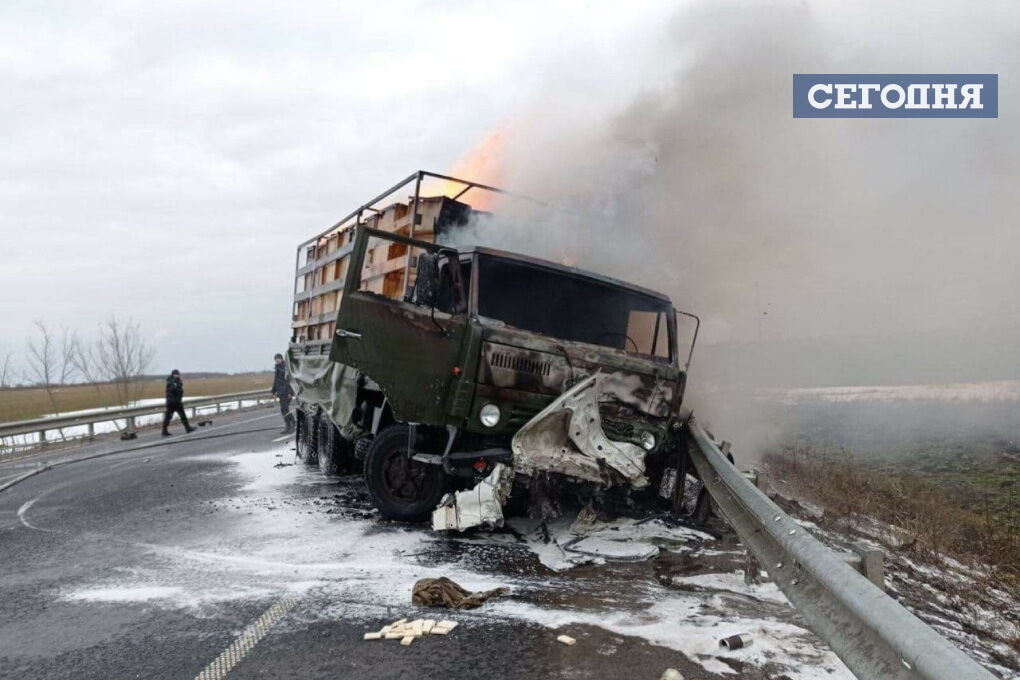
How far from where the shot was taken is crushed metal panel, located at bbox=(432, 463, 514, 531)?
550cm

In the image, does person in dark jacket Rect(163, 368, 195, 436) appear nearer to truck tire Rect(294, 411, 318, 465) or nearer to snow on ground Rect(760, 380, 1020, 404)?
truck tire Rect(294, 411, 318, 465)

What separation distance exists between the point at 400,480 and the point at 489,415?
1.49 metres

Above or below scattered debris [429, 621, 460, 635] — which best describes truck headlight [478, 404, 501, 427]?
above

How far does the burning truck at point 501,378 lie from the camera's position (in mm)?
5527

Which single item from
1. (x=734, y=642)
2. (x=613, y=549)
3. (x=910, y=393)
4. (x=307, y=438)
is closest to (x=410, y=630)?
(x=734, y=642)

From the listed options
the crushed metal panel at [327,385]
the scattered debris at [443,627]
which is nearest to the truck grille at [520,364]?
the crushed metal panel at [327,385]

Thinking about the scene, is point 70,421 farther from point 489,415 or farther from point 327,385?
point 489,415

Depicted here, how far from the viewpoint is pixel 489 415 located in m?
5.63

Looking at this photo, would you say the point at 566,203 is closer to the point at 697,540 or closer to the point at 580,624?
the point at 697,540

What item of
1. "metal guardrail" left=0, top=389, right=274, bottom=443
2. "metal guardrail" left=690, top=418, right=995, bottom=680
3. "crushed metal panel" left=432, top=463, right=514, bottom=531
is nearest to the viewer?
"metal guardrail" left=690, top=418, right=995, bottom=680

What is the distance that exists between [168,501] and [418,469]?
3.51m

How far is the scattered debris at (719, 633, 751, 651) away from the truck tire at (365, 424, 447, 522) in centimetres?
326

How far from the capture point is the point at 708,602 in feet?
14.1

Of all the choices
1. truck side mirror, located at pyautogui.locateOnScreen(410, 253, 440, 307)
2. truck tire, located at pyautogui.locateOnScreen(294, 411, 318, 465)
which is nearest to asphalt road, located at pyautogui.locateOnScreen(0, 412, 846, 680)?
truck side mirror, located at pyautogui.locateOnScreen(410, 253, 440, 307)
